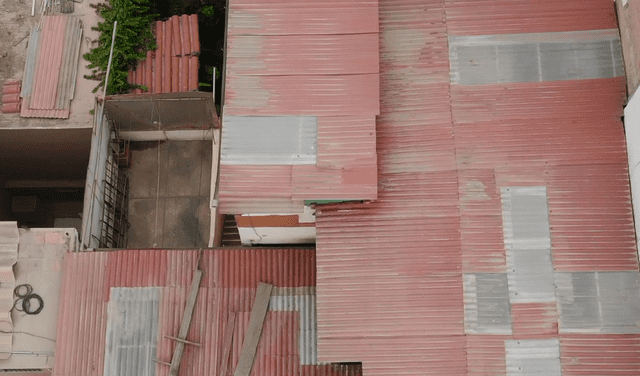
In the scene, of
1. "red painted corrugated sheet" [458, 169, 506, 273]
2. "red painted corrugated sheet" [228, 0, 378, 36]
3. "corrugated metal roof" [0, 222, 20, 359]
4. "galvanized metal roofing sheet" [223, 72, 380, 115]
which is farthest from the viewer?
"corrugated metal roof" [0, 222, 20, 359]

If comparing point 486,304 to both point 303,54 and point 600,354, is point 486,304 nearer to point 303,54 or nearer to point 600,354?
point 600,354

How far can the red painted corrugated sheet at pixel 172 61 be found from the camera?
79.6 feet

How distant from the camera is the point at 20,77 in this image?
78.2 ft

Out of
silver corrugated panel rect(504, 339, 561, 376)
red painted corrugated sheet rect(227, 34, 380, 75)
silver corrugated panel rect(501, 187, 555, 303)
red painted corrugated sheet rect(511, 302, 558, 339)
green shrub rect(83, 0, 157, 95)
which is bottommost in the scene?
silver corrugated panel rect(504, 339, 561, 376)

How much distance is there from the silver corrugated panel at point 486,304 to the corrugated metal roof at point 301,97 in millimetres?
3729

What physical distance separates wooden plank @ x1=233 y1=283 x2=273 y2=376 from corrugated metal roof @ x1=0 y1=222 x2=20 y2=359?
313 inches

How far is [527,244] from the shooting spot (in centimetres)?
1716

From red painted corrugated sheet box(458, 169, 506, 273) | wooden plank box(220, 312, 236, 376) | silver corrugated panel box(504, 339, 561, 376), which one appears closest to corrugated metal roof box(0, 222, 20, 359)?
wooden plank box(220, 312, 236, 376)

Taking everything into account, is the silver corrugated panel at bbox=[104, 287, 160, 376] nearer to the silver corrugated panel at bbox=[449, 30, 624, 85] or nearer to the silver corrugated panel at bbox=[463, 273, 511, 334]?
the silver corrugated panel at bbox=[463, 273, 511, 334]

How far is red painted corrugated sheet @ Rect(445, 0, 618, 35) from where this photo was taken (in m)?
18.8

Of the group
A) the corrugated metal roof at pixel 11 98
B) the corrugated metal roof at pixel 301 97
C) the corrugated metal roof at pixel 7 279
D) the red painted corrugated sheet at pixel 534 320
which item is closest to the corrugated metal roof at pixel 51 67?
the corrugated metal roof at pixel 11 98

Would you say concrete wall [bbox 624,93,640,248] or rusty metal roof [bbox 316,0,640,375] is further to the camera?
concrete wall [bbox 624,93,640,248]

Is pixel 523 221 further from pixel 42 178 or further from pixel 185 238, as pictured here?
pixel 42 178

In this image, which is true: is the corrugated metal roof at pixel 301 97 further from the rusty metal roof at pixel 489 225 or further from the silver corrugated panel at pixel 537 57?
the silver corrugated panel at pixel 537 57
